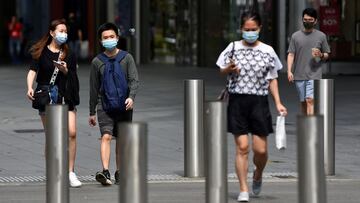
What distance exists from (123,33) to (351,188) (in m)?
24.9

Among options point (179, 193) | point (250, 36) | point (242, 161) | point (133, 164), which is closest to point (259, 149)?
point (242, 161)

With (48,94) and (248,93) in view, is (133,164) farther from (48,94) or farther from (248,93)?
(48,94)

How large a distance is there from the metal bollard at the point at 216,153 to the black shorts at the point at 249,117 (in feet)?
4.22

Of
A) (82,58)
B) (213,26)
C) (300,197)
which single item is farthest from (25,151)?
(82,58)

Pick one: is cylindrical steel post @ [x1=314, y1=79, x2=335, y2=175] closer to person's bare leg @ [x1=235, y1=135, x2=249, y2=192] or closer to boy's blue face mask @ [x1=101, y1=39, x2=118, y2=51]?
person's bare leg @ [x1=235, y1=135, x2=249, y2=192]

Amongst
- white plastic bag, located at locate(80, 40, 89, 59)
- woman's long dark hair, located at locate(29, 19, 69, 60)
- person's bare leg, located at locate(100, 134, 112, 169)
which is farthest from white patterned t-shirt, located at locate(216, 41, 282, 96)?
white plastic bag, located at locate(80, 40, 89, 59)

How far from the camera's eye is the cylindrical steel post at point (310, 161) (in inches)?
285

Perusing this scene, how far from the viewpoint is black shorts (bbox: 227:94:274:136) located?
1052 centimetres

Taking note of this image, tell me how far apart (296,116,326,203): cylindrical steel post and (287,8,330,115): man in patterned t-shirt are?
23.4 ft

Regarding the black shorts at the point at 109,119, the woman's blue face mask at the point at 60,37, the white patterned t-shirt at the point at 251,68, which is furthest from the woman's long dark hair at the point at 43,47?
the white patterned t-shirt at the point at 251,68

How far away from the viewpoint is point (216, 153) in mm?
8711

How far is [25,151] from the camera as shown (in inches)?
586

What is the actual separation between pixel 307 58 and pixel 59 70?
392 cm

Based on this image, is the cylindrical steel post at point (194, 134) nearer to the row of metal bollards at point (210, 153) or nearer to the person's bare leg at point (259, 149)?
the row of metal bollards at point (210, 153)
